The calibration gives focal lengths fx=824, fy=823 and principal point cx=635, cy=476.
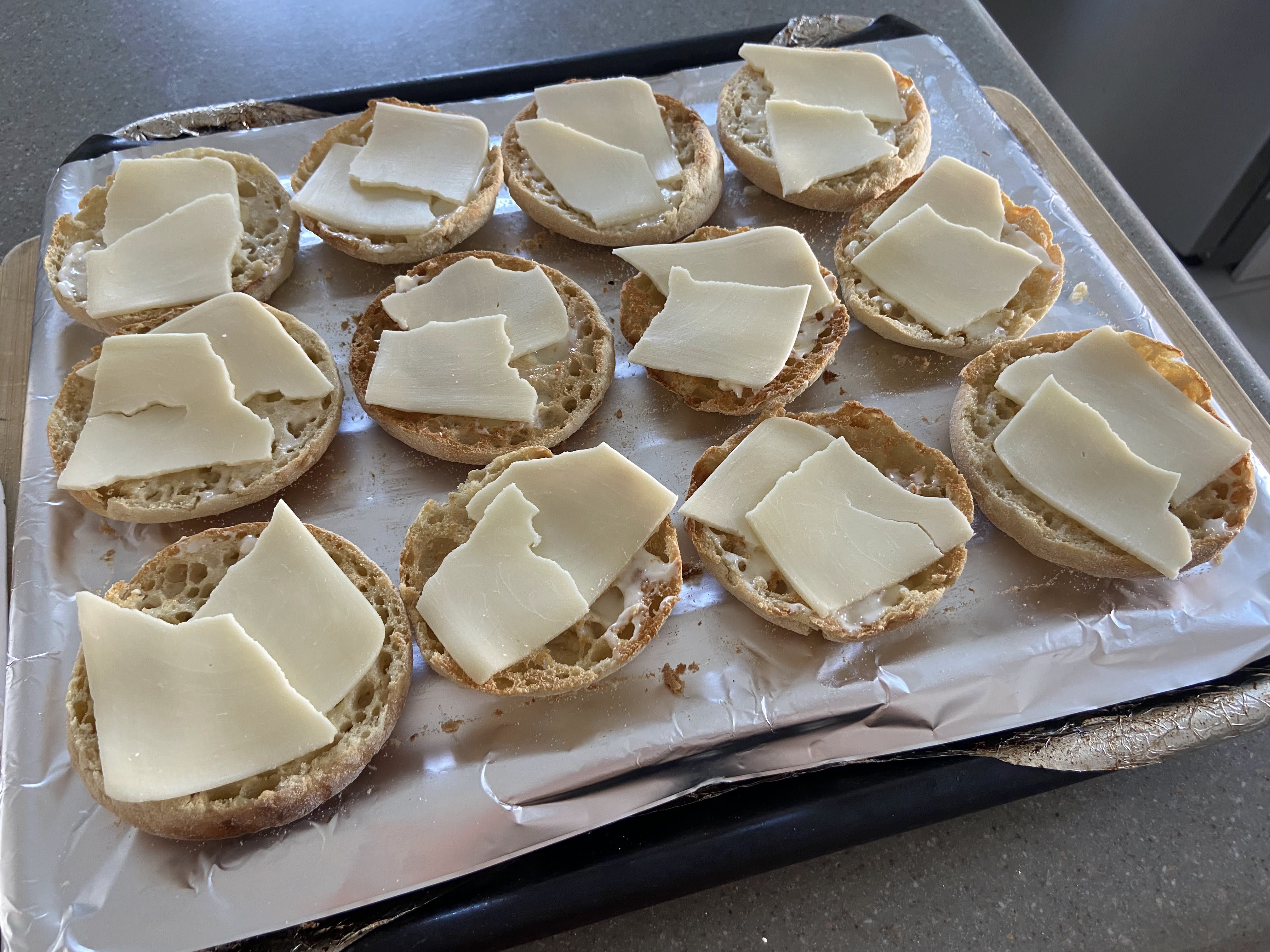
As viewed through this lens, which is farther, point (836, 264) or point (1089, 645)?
point (836, 264)

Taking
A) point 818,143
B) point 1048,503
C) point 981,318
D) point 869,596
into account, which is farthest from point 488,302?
point 1048,503

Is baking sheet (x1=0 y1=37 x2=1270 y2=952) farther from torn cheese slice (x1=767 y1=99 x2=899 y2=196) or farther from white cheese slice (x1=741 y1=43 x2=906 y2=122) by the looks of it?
white cheese slice (x1=741 y1=43 x2=906 y2=122)

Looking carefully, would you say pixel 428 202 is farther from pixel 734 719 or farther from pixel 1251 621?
pixel 1251 621

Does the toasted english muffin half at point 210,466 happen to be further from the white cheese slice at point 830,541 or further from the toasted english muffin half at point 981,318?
the toasted english muffin half at point 981,318

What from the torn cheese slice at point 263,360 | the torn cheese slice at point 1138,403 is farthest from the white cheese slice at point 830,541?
the torn cheese slice at point 263,360

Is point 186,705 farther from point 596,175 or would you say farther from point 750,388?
point 596,175

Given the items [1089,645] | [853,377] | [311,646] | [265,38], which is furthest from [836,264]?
[265,38]

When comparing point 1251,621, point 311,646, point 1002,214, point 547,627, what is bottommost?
point 311,646

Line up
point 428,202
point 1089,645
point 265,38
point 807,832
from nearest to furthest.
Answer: point 807,832
point 1089,645
point 428,202
point 265,38
